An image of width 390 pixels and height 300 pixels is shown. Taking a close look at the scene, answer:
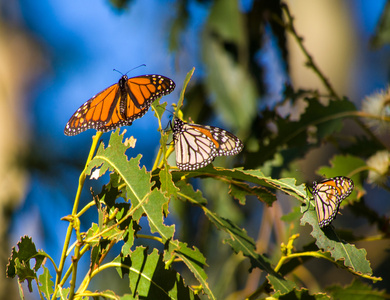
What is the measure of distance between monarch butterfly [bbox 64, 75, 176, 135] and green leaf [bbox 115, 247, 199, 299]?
28 cm

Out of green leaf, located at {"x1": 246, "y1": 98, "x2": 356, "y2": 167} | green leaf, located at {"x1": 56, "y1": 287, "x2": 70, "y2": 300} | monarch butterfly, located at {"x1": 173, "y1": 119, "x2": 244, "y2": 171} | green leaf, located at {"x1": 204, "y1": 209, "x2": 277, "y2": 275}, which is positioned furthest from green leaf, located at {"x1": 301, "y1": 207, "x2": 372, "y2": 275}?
green leaf, located at {"x1": 246, "y1": 98, "x2": 356, "y2": 167}

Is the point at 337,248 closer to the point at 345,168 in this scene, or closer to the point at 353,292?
the point at 353,292

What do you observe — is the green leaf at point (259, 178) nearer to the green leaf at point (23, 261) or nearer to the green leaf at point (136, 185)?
the green leaf at point (136, 185)

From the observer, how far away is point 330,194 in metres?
0.79

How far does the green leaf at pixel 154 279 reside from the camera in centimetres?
66

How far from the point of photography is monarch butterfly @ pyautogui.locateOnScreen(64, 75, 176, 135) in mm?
874

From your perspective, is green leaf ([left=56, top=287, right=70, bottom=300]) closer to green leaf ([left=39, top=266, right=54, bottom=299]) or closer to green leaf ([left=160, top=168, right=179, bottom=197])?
green leaf ([left=39, top=266, right=54, bottom=299])

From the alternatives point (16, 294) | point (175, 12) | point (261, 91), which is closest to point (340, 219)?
point (261, 91)

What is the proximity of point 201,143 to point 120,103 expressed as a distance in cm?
20

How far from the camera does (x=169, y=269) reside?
2.23ft

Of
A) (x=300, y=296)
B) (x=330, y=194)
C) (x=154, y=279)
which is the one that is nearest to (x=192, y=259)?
(x=154, y=279)

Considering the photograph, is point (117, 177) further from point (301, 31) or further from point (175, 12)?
point (301, 31)

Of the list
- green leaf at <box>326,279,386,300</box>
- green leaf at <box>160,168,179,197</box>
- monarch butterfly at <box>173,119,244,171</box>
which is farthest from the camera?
green leaf at <box>326,279,386,300</box>

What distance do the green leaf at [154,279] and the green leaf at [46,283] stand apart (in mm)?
134
